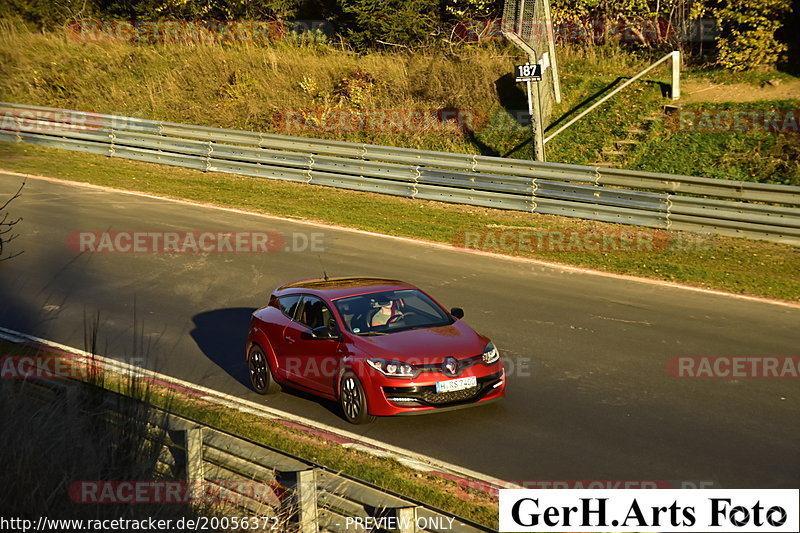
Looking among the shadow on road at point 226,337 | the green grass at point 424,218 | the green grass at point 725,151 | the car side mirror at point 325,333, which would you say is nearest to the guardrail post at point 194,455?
the car side mirror at point 325,333

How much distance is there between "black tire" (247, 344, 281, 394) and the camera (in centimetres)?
1203

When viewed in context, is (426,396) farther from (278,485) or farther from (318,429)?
(278,485)

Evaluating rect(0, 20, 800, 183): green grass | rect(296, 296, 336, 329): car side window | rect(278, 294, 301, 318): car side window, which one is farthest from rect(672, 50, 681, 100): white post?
rect(296, 296, 336, 329): car side window

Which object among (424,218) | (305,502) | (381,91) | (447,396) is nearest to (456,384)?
(447,396)

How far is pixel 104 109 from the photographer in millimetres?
35719

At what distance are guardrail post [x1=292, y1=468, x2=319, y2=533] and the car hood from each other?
14.0ft

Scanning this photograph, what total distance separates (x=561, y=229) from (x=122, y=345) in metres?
11.2

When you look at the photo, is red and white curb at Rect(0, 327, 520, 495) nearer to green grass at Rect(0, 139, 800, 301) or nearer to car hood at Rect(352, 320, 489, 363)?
car hood at Rect(352, 320, 489, 363)

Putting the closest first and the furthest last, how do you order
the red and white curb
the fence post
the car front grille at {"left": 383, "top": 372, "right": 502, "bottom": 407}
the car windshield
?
the fence post < the red and white curb < the car front grille at {"left": 383, "top": 372, "right": 502, "bottom": 407} < the car windshield

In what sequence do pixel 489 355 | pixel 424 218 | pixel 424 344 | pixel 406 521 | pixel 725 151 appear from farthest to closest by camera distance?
1. pixel 725 151
2. pixel 424 218
3. pixel 489 355
4. pixel 424 344
5. pixel 406 521

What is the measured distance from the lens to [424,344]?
1067cm

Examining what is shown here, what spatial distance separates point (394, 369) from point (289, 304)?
2616 mm

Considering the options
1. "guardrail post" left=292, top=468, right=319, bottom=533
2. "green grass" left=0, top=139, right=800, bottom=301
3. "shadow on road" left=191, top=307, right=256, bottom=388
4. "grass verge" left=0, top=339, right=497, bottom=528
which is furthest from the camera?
"green grass" left=0, top=139, right=800, bottom=301

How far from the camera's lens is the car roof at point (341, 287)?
11.8 meters
